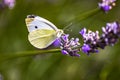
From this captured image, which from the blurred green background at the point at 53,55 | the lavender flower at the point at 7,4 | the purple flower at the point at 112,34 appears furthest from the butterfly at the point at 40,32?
the lavender flower at the point at 7,4

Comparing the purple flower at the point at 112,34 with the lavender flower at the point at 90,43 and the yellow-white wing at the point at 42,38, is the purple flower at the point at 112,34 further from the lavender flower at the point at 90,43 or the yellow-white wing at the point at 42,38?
the yellow-white wing at the point at 42,38

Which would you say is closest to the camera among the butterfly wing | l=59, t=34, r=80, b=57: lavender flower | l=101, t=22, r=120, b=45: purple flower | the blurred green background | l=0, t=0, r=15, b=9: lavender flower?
l=101, t=22, r=120, b=45: purple flower

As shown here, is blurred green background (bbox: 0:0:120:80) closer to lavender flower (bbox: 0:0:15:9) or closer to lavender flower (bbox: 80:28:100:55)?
lavender flower (bbox: 0:0:15:9)

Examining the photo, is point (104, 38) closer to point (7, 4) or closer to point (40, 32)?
point (40, 32)

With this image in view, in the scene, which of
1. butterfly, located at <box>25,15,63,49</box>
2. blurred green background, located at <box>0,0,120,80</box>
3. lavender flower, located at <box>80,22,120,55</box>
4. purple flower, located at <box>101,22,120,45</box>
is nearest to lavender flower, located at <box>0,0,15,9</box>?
blurred green background, located at <box>0,0,120,80</box>

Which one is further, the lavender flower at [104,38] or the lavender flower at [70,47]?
the lavender flower at [70,47]

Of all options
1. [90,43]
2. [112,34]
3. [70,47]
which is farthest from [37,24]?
[112,34]

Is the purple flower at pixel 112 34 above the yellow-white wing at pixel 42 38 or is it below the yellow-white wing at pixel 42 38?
below

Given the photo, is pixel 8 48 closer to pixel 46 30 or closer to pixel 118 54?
pixel 118 54
